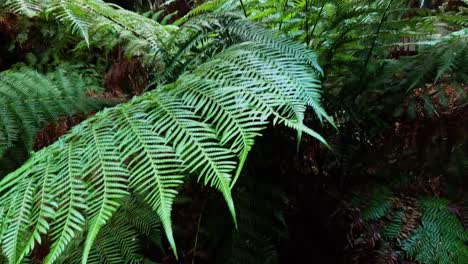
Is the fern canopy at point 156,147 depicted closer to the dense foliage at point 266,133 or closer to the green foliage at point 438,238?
the dense foliage at point 266,133

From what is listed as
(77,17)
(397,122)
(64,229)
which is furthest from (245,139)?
(77,17)

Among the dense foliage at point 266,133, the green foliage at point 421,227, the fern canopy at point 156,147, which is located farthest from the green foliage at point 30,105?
the green foliage at point 421,227

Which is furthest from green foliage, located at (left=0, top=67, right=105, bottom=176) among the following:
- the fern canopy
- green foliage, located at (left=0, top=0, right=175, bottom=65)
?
the fern canopy

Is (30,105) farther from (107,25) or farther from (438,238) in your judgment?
(438,238)

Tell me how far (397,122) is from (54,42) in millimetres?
1374

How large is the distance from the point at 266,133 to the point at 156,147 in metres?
0.37

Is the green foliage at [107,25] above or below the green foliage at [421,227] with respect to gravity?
above

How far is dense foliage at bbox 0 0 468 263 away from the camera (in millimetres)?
680

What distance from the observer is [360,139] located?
1.00 m

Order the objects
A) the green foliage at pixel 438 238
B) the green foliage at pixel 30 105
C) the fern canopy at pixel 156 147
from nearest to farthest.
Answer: the fern canopy at pixel 156 147
the green foliage at pixel 438 238
the green foliage at pixel 30 105

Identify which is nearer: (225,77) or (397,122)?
(225,77)

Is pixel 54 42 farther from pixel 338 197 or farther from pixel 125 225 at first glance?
pixel 338 197

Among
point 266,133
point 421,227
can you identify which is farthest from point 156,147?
point 421,227

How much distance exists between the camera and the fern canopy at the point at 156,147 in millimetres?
583
